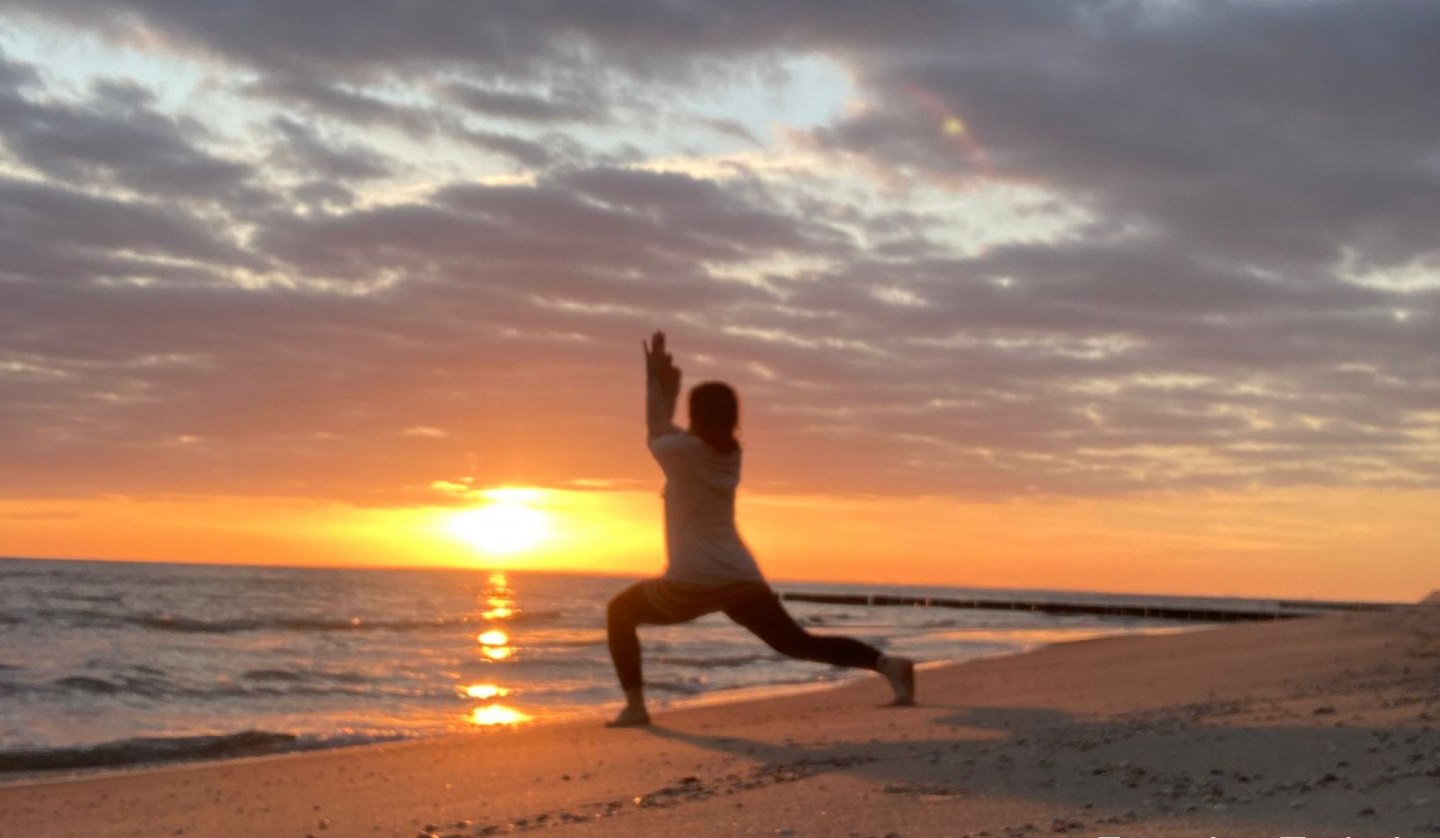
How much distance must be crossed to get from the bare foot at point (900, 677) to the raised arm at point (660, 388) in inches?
83.3

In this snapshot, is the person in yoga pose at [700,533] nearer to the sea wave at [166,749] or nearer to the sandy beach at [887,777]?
the sandy beach at [887,777]

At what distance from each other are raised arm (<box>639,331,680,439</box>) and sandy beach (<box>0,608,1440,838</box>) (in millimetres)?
1661

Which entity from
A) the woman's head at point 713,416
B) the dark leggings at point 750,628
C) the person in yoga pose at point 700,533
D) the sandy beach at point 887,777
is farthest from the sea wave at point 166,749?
the woman's head at point 713,416

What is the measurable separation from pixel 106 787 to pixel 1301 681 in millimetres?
7067

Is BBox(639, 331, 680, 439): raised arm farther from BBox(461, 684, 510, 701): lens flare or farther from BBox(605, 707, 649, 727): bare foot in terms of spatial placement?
BBox(461, 684, 510, 701): lens flare

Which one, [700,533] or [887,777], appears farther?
[700,533]

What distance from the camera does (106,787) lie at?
7230mm

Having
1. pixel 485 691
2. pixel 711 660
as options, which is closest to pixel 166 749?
pixel 485 691

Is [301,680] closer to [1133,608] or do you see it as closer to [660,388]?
[660,388]

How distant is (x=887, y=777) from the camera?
209 inches

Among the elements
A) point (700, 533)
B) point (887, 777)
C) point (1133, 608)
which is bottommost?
point (1133, 608)

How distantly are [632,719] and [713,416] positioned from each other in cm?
191

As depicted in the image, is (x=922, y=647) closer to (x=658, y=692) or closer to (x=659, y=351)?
(x=658, y=692)

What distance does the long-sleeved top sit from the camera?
7.48 m
